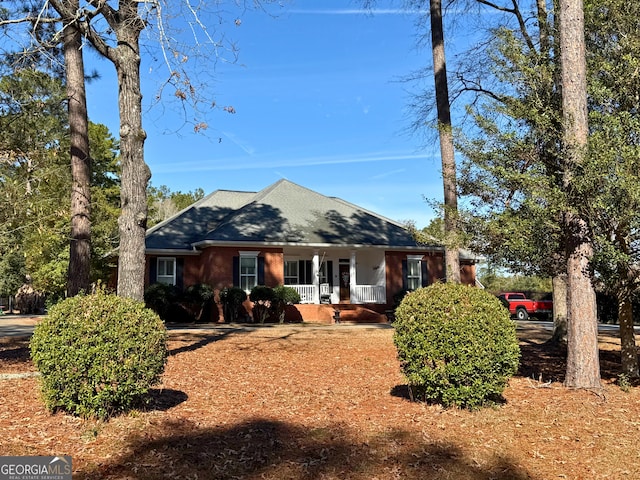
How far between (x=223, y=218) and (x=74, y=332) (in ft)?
62.2

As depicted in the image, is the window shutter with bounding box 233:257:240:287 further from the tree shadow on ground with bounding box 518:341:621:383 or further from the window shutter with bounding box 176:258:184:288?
the tree shadow on ground with bounding box 518:341:621:383

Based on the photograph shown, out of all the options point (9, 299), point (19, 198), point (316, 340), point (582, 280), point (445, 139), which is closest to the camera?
point (582, 280)

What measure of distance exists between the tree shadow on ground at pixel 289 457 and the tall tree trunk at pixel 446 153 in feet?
16.6

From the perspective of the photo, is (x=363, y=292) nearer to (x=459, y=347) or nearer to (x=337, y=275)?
(x=337, y=275)

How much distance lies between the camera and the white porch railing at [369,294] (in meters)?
22.7

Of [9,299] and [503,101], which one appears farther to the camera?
[9,299]

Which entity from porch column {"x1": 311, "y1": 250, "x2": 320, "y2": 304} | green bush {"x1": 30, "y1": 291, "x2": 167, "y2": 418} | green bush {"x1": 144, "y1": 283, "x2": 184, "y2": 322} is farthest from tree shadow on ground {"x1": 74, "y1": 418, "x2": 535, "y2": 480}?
porch column {"x1": 311, "y1": 250, "x2": 320, "y2": 304}

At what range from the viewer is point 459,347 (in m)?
5.76

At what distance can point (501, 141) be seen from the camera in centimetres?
782

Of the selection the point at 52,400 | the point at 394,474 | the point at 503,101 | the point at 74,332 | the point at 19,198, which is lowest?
the point at 394,474

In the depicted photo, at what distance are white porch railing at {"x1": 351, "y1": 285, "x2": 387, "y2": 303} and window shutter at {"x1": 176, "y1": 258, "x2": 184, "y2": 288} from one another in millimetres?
7324

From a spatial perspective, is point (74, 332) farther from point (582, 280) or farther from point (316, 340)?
point (316, 340)

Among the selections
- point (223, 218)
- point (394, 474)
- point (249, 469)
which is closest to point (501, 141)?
point (394, 474)

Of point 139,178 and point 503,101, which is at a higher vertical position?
point 503,101
